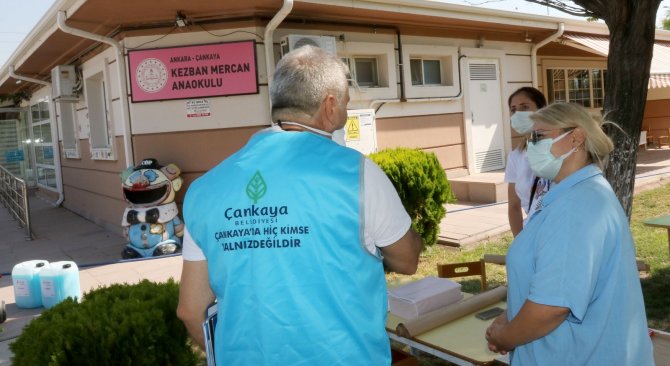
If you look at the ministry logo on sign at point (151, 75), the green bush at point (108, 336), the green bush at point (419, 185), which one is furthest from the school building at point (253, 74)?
the green bush at point (108, 336)

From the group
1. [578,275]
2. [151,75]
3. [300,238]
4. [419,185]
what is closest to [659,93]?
[419,185]

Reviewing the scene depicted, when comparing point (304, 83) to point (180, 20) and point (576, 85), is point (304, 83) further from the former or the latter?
point (576, 85)

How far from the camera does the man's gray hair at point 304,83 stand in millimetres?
1680

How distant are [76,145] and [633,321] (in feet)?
38.9

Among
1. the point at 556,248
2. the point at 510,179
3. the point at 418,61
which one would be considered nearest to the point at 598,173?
the point at 556,248

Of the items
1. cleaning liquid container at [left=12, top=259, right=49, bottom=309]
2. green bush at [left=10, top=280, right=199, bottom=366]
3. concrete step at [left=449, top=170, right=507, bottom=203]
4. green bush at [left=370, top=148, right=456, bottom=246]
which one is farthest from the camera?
concrete step at [left=449, top=170, right=507, bottom=203]

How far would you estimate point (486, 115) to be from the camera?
11.0 meters

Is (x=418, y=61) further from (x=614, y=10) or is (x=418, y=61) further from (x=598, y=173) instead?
(x=598, y=173)

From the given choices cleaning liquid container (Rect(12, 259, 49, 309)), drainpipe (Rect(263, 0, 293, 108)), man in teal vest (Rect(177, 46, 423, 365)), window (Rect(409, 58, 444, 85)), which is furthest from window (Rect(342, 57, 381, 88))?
man in teal vest (Rect(177, 46, 423, 365))

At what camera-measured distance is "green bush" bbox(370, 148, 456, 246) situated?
634cm

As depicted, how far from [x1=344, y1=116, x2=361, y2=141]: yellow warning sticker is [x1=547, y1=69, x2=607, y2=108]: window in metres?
6.64

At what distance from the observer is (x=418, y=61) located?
10.0 metres

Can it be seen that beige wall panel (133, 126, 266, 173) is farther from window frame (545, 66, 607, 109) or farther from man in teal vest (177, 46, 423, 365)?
window frame (545, 66, 607, 109)

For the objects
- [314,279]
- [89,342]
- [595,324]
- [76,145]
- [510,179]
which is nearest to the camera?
[314,279]
